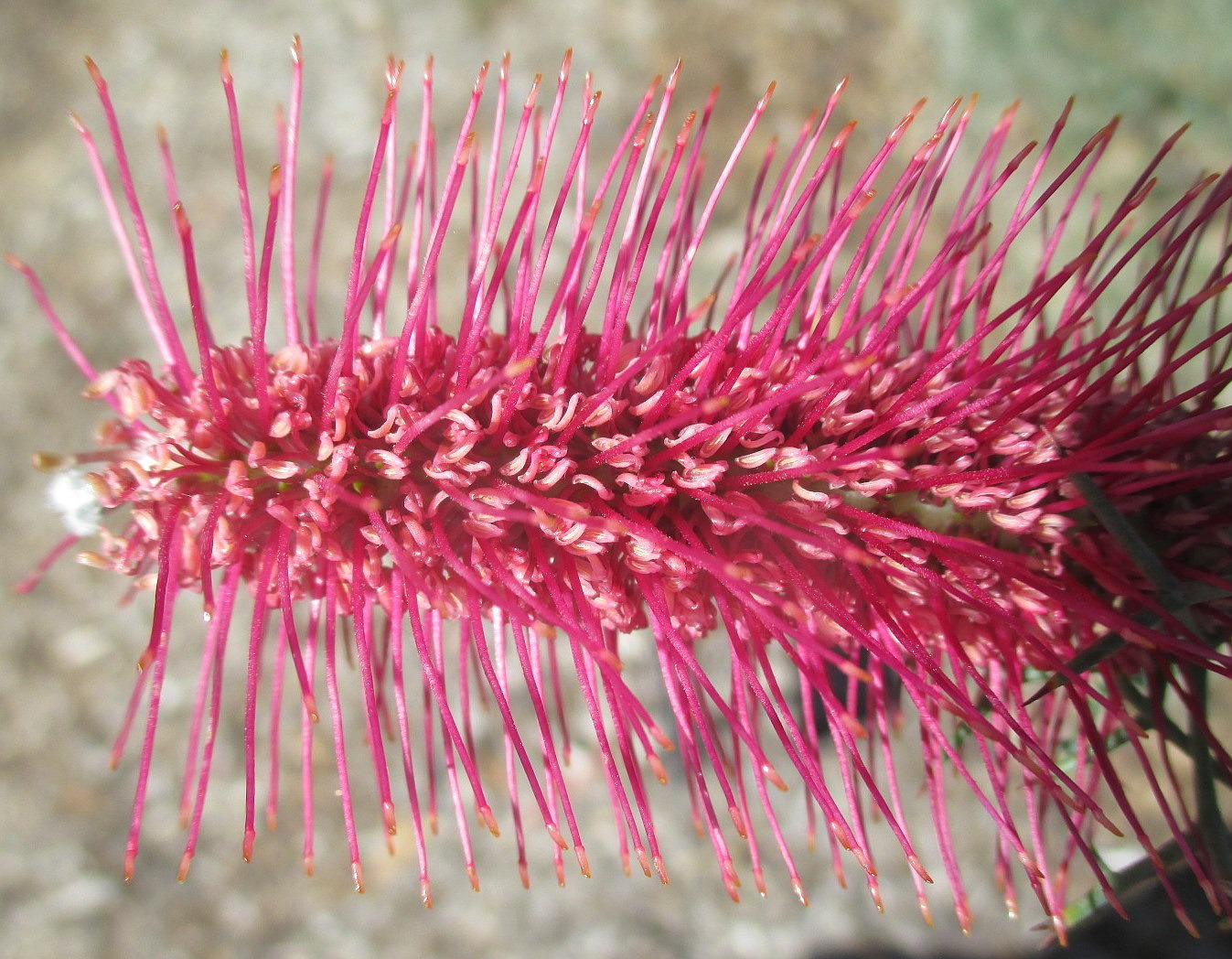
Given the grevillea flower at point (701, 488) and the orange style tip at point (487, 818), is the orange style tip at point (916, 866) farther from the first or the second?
the orange style tip at point (487, 818)

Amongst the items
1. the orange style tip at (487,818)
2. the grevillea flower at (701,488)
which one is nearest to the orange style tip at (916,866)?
the grevillea flower at (701,488)

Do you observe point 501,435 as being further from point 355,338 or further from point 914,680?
point 914,680

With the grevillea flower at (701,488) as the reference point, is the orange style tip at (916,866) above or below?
below

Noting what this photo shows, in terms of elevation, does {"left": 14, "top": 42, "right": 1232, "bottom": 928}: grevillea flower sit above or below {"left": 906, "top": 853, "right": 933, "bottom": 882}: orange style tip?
above

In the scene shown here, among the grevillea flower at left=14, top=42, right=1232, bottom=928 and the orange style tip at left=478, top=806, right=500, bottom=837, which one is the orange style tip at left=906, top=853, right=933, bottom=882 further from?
the orange style tip at left=478, top=806, right=500, bottom=837

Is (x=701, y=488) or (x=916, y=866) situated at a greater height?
→ (x=701, y=488)

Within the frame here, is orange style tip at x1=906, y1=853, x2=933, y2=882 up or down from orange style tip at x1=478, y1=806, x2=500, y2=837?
down

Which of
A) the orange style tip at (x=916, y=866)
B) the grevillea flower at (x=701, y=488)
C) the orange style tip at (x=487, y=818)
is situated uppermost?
the grevillea flower at (x=701, y=488)

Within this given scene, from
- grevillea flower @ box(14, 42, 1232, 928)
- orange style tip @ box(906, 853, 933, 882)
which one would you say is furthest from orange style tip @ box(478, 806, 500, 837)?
orange style tip @ box(906, 853, 933, 882)

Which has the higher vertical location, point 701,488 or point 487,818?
point 701,488

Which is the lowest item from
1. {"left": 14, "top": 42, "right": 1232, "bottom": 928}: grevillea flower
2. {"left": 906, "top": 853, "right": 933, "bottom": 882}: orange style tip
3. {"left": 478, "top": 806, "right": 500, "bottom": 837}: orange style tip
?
{"left": 906, "top": 853, "right": 933, "bottom": 882}: orange style tip

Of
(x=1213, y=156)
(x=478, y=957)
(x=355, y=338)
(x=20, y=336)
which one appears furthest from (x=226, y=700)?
(x=1213, y=156)
